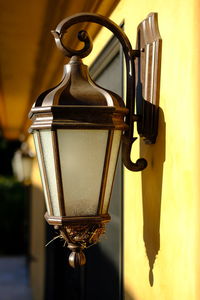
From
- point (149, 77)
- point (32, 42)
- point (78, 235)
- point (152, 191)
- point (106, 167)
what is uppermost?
point (32, 42)

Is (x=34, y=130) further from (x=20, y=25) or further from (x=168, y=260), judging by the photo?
(x=20, y=25)

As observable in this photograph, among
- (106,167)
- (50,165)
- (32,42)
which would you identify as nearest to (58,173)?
(50,165)

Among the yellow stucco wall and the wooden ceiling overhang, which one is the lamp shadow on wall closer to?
the yellow stucco wall

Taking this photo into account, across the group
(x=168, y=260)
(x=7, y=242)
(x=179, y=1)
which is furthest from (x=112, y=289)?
(x=7, y=242)

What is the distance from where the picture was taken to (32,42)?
470 centimetres

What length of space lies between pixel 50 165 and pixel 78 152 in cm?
11

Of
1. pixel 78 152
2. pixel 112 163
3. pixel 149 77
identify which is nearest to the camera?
pixel 78 152

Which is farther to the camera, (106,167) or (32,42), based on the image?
(32,42)

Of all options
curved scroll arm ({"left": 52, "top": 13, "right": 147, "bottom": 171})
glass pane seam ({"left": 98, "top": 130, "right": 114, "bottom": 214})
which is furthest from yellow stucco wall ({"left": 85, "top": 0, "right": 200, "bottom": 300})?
glass pane seam ({"left": 98, "top": 130, "right": 114, "bottom": 214})

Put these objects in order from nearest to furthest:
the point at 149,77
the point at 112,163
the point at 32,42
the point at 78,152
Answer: the point at 78,152 → the point at 112,163 → the point at 149,77 → the point at 32,42

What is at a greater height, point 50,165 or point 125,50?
point 125,50

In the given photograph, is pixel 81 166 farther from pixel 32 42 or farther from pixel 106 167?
pixel 32 42

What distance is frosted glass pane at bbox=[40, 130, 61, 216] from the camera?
1.82m

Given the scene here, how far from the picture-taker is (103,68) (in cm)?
346
